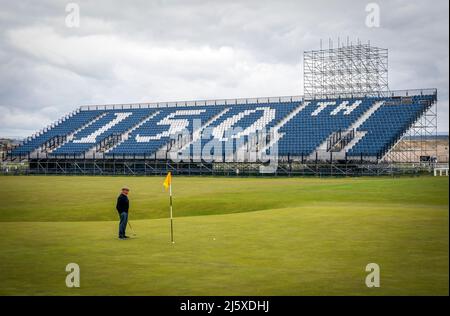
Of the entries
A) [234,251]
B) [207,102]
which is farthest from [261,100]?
[234,251]

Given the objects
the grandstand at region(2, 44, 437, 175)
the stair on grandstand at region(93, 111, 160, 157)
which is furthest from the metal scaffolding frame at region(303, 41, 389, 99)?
the stair on grandstand at region(93, 111, 160, 157)

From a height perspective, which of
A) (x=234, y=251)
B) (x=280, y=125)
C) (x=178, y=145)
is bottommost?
(x=234, y=251)

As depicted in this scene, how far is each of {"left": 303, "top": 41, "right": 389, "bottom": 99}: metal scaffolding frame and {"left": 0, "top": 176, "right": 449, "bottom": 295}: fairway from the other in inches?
2037

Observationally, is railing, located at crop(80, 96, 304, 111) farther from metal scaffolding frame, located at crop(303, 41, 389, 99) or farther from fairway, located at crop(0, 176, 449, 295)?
fairway, located at crop(0, 176, 449, 295)

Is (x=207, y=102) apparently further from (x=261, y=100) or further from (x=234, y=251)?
(x=234, y=251)

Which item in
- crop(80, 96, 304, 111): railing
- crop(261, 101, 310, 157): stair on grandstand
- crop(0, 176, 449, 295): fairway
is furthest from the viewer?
crop(80, 96, 304, 111): railing

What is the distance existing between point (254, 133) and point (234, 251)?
56.8 metres

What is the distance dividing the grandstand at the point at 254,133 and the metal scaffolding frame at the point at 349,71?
0.58ft

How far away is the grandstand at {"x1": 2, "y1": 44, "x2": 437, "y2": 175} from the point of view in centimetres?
6519

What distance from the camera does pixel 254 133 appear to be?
2894 inches

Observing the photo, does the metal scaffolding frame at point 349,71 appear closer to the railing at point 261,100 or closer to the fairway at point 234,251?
the railing at point 261,100

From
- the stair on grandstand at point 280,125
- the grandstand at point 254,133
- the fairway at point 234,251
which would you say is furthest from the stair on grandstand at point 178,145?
the fairway at point 234,251
